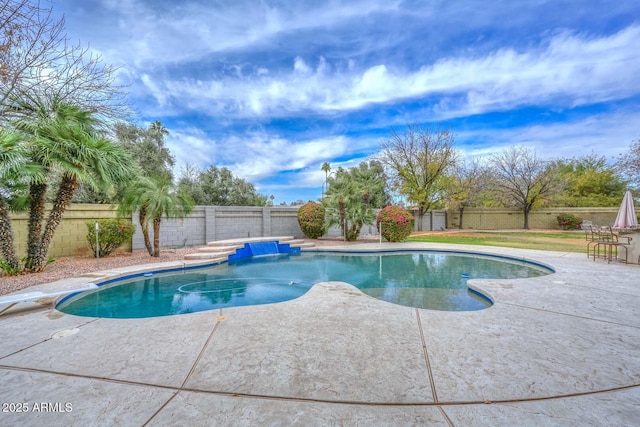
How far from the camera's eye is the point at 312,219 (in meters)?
13.5

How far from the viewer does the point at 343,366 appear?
239cm

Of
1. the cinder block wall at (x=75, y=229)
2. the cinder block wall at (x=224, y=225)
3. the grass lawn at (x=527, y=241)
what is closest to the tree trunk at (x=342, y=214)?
the cinder block wall at (x=224, y=225)

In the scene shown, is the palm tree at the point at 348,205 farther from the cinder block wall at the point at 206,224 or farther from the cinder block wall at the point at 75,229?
the cinder block wall at the point at 75,229

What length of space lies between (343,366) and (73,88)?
877 cm

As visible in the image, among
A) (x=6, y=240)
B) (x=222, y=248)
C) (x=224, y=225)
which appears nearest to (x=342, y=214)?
(x=224, y=225)

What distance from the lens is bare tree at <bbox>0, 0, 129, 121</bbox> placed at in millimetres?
4613

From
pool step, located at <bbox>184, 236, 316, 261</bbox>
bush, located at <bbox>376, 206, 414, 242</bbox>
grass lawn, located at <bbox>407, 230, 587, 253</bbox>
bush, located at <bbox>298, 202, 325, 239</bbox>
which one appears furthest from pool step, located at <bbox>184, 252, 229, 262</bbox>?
grass lawn, located at <bbox>407, 230, 587, 253</bbox>

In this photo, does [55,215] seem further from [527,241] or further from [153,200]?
[527,241]

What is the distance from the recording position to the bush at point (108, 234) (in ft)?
27.4

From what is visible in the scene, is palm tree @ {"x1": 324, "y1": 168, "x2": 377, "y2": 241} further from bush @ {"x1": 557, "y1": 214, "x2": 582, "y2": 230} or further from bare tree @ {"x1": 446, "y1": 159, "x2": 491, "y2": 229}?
bush @ {"x1": 557, "y1": 214, "x2": 582, "y2": 230}

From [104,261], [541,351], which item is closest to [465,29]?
[541,351]

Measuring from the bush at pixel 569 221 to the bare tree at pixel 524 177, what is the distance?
199 centimetres

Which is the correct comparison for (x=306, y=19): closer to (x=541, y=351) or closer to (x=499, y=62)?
(x=499, y=62)

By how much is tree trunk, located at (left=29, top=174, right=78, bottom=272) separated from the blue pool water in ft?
6.21
